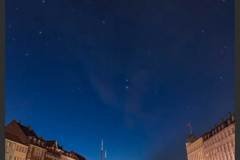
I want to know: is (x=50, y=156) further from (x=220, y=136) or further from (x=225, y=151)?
(x=225, y=151)

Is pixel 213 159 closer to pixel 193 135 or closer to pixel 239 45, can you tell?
pixel 193 135

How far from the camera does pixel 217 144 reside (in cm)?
7769

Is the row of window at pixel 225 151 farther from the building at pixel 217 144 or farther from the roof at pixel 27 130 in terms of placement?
the roof at pixel 27 130

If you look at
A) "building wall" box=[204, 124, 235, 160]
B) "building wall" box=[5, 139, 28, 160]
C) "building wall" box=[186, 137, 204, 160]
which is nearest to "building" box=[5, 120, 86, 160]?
"building wall" box=[5, 139, 28, 160]

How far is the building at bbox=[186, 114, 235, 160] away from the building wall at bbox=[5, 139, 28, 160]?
1270 inches

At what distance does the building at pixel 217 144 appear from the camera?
228ft

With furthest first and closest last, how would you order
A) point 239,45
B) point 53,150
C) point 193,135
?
1. point 193,135
2. point 53,150
3. point 239,45

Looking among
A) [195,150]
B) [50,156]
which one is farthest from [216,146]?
[50,156]

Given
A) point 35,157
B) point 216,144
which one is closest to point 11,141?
point 35,157

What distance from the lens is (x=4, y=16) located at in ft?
21.2

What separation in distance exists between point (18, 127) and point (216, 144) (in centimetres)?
3560

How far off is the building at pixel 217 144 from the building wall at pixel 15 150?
32.3 m

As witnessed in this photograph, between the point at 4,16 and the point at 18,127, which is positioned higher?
the point at 18,127

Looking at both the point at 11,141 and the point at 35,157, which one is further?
the point at 35,157
